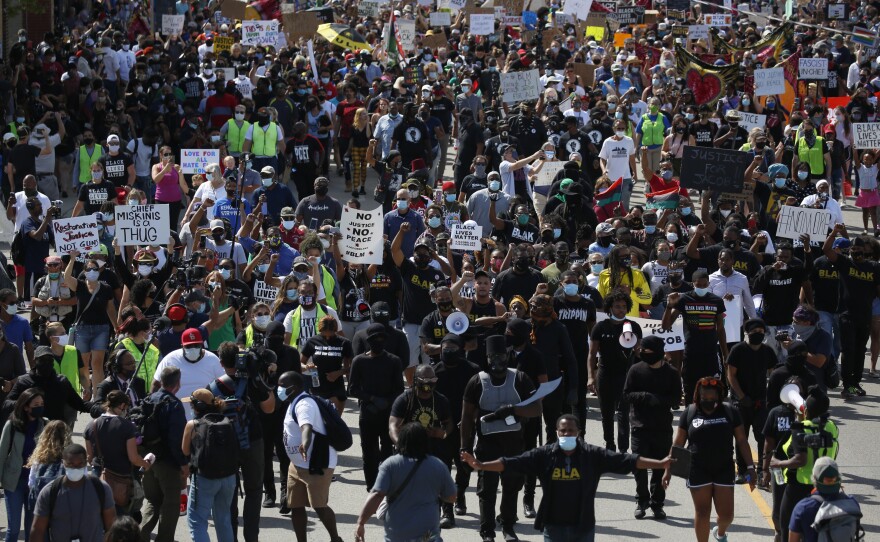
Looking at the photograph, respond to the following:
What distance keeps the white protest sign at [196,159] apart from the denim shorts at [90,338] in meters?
6.18

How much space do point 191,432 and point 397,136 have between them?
11.7 m

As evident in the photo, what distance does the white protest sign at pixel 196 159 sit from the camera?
21.0 meters

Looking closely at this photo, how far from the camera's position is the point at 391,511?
10.0m

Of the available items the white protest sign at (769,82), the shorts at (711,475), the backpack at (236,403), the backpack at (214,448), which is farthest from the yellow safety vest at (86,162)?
the shorts at (711,475)

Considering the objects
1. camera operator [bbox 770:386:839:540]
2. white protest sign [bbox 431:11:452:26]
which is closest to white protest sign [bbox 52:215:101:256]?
camera operator [bbox 770:386:839:540]

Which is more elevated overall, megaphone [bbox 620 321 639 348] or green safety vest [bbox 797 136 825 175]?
green safety vest [bbox 797 136 825 175]

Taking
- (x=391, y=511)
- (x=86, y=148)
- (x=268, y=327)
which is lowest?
(x=391, y=511)

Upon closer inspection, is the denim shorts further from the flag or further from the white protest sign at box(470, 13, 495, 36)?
the white protest sign at box(470, 13, 495, 36)

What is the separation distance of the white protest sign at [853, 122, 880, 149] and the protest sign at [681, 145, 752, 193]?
382 centimetres

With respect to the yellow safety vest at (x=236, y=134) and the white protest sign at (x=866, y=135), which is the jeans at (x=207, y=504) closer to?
the yellow safety vest at (x=236, y=134)

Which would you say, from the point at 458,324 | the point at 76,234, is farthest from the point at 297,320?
the point at 76,234

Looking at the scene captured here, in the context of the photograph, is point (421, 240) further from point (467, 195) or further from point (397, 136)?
point (397, 136)

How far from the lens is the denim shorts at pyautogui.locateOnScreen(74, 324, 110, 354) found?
15086 millimetres

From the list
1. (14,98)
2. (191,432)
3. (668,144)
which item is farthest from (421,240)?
(14,98)
